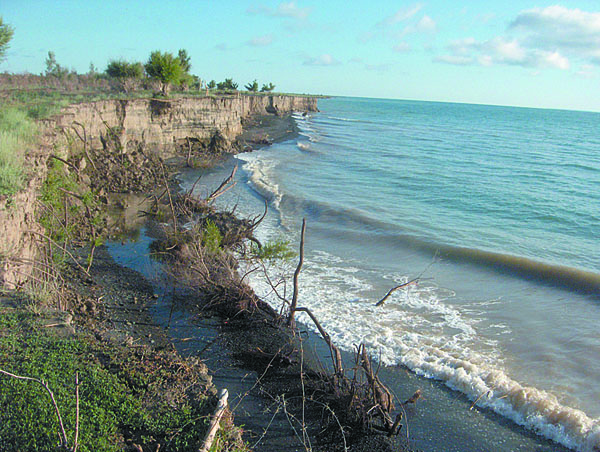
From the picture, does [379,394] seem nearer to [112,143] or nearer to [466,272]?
[466,272]

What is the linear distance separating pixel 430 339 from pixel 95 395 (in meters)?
6.98

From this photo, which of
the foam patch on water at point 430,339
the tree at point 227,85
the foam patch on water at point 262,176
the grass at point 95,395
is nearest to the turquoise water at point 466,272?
the foam patch on water at point 430,339

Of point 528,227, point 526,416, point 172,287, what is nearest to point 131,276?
point 172,287

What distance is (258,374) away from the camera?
8.05 m

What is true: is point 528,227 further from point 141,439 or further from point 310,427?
point 141,439

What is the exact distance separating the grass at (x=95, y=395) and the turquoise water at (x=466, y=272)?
161 inches

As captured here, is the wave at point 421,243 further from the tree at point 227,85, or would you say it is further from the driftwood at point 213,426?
the tree at point 227,85

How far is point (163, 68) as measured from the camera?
30.6 meters

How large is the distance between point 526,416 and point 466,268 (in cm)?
722

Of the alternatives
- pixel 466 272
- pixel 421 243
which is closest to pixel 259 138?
pixel 421 243

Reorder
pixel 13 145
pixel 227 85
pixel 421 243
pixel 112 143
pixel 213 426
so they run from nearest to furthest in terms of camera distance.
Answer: pixel 213 426, pixel 13 145, pixel 421 243, pixel 112 143, pixel 227 85

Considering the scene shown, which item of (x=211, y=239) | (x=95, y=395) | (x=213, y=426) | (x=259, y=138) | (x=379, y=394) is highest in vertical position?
(x=259, y=138)

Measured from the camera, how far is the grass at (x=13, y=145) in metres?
8.95

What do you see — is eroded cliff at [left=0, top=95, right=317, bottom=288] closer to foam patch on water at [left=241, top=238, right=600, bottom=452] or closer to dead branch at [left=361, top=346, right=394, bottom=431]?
foam patch on water at [left=241, top=238, right=600, bottom=452]
